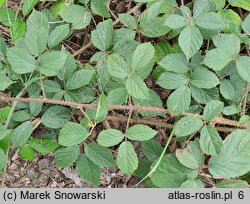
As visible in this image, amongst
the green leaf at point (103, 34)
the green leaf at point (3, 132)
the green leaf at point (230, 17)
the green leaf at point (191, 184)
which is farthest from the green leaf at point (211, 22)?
the green leaf at point (3, 132)

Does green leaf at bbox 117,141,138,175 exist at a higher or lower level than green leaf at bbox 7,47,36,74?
lower

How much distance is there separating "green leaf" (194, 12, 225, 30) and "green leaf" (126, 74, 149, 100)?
312 mm

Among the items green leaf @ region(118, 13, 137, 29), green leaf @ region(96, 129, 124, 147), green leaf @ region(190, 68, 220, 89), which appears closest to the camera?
green leaf @ region(96, 129, 124, 147)

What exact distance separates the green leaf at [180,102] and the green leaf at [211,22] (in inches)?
9.7

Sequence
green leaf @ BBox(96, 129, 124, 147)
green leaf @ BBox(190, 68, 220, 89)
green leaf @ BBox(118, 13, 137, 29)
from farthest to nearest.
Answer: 1. green leaf @ BBox(118, 13, 137, 29)
2. green leaf @ BBox(190, 68, 220, 89)
3. green leaf @ BBox(96, 129, 124, 147)

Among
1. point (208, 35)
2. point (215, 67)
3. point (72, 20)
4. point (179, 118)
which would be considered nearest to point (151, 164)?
point (179, 118)

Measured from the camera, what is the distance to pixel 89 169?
1.47 metres

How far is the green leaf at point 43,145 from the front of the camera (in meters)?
1.50

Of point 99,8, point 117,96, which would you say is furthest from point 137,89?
point 99,8

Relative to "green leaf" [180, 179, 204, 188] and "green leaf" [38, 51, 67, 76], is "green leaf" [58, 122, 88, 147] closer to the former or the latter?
"green leaf" [38, 51, 67, 76]

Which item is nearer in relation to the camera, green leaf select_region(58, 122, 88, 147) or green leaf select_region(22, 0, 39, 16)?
green leaf select_region(58, 122, 88, 147)

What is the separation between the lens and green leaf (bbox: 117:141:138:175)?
133cm

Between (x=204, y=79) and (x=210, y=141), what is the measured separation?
0.74 feet

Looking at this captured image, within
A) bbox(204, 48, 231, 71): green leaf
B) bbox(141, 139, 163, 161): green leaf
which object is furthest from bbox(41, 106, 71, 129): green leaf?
bbox(204, 48, 231, 71): green leaf
